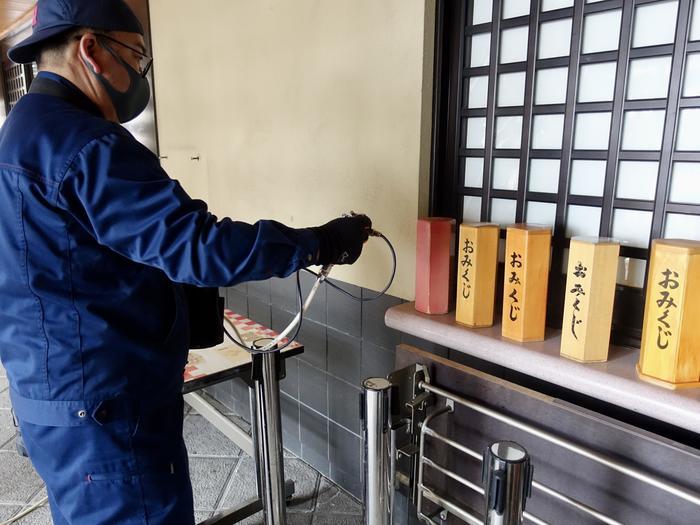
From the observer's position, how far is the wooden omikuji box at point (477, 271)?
3.81 ft

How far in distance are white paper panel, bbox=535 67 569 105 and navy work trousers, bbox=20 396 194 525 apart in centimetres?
112

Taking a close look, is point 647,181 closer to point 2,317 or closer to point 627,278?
point 627,278

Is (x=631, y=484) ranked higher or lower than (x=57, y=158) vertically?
lower

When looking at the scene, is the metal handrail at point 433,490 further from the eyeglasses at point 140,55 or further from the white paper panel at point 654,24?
the eyeglasses at point 140,55

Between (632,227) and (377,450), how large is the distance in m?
0.77

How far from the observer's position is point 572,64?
1090 mm

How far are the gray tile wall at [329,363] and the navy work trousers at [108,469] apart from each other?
2.42ft

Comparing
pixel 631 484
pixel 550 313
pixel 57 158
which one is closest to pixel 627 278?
pixel 550 313

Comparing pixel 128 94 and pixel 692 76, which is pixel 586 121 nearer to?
pixel 692 76

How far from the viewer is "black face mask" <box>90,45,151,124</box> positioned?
1.03 meters

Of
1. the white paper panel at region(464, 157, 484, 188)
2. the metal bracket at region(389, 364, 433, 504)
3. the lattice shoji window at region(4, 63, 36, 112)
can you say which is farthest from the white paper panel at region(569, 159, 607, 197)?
the lattice shoji window at region(4, 63, 36, 112)

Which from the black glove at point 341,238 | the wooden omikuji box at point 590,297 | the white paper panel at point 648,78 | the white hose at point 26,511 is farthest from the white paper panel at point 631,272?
the white hose at point 26,511

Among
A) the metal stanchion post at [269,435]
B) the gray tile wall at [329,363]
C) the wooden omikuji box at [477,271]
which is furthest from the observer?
the gray tile wall at [329,363]

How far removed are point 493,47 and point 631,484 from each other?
3.35 feet
